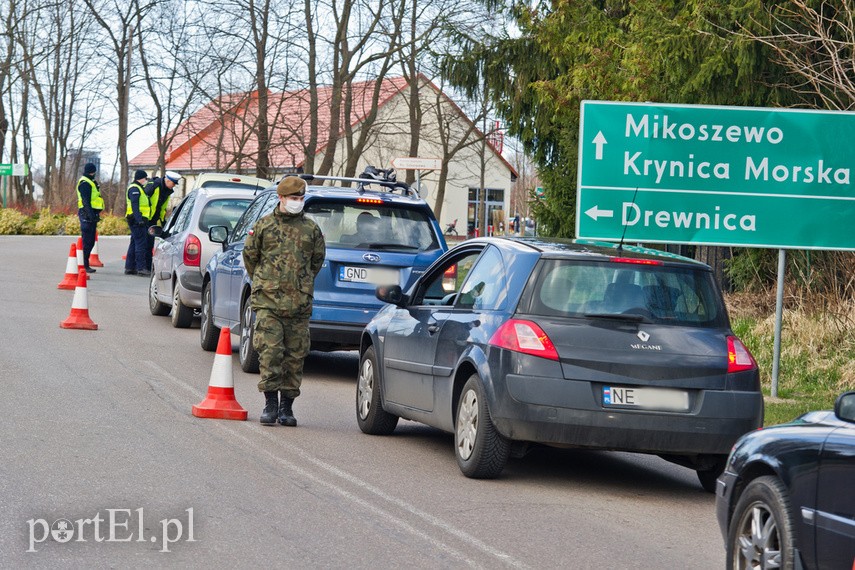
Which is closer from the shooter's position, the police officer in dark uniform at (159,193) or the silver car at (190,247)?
the silver car at (190,247)

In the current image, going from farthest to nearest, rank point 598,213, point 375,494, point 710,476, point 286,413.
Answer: point 598,213, point 286,413, point 710,476, point 375,494

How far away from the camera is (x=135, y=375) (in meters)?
12.5

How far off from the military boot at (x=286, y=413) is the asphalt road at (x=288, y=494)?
0.11m

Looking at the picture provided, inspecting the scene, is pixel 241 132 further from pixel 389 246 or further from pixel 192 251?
pixel 389 246

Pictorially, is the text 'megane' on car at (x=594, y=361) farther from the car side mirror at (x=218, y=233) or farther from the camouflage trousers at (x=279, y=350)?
the car side mirror at (x=218, y=233)

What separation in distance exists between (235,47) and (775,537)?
34.2 meters

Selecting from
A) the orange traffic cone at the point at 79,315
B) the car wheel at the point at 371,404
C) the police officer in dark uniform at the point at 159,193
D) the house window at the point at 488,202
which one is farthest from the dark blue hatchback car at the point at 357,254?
the house window at the point at 488,202

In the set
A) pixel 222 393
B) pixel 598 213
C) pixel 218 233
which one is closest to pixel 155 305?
pixel 218 233

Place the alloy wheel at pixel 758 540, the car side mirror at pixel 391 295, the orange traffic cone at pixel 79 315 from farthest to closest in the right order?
the orange traffic cone at pixel 79 315 → the car side mirror at pixel 391 295 → the alloy wheel at pixel 758 540

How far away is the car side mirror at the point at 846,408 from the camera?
14.9 ft

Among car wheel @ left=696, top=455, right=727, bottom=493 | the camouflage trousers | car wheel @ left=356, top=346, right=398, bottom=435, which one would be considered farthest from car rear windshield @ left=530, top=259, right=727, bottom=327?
the camouflage trousers

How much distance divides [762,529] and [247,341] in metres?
8.54

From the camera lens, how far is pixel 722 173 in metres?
13.5

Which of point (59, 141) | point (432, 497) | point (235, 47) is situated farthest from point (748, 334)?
point (59, 141)
